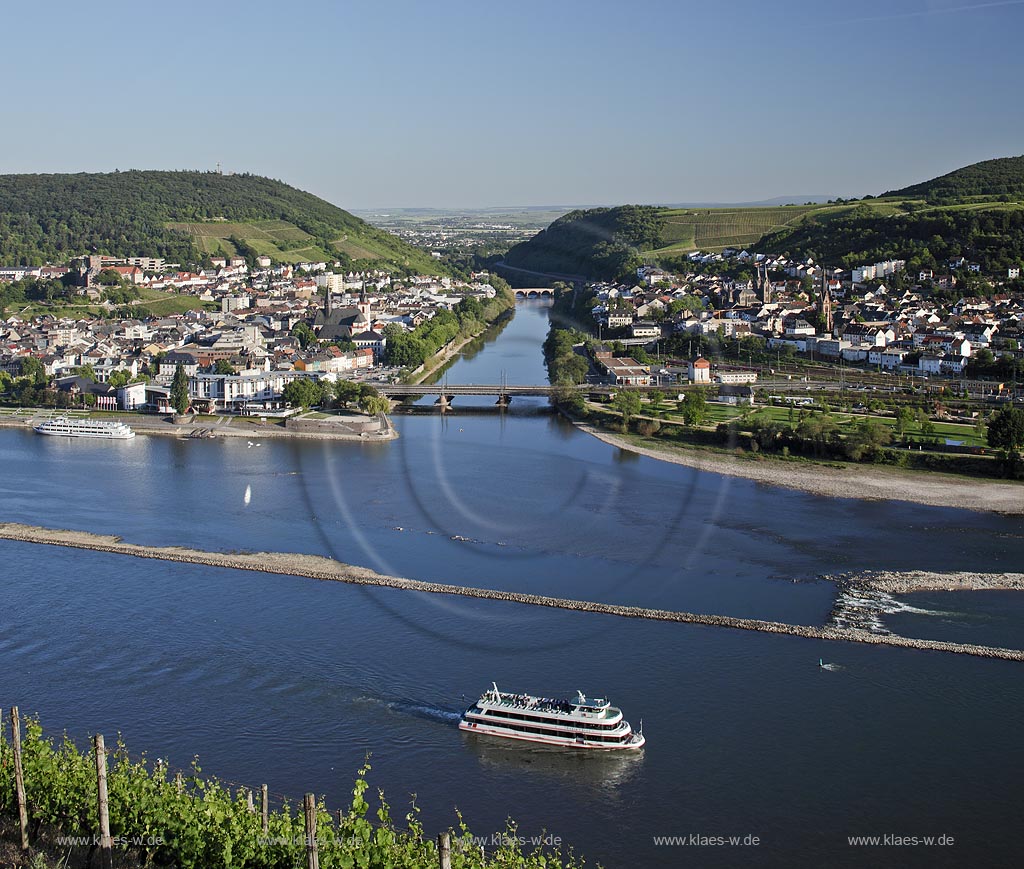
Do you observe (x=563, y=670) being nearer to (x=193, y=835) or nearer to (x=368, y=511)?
(x=193, y=835)

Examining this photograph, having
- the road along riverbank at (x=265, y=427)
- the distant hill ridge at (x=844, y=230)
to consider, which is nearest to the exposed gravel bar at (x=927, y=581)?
the road along riverbank at (x=265, y=427)

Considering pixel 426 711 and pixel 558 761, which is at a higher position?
pixel 426 711

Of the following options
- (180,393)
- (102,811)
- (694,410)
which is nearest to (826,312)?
(694,410)

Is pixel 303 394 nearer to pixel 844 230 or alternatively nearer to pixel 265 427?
pixel 265 427

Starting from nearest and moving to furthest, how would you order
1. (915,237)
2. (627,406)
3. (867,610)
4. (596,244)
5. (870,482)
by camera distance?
1. (867,610)
2. (870,482)
3. (627,406)
4. (915,237)
5. (596,244)

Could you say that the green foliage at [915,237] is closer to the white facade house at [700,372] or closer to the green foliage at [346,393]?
the white facade house at [700,372]

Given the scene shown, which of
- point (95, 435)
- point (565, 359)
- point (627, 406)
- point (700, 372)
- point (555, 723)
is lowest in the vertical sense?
point (555, 723)
